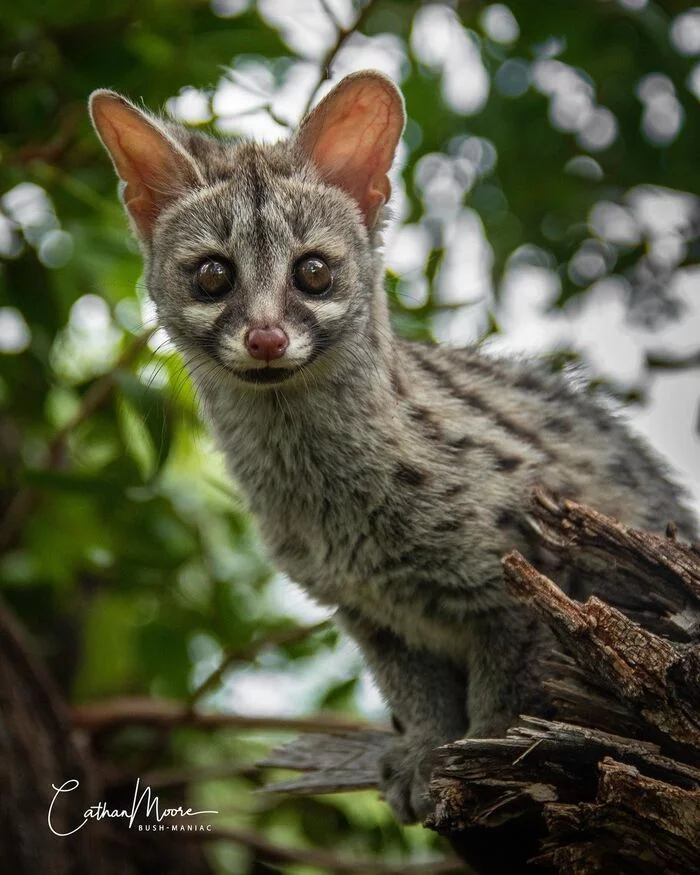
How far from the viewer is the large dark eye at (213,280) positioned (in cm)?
447

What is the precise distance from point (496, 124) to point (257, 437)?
98.4 inches

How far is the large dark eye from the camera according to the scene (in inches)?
176

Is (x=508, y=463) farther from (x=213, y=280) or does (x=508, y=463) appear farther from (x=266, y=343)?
(x=213, y=280)

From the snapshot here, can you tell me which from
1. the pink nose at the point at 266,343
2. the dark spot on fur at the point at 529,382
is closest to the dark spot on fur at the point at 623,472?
the dark spot on fur at the point at 529,382

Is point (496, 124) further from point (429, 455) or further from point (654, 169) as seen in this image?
point (429, 455)

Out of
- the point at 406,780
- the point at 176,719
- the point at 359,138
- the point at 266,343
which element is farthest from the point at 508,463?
the point at 176,719

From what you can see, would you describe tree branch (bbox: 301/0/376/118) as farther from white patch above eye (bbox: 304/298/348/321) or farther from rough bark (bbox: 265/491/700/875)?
rough bark (bbox: 265/491/700/875)

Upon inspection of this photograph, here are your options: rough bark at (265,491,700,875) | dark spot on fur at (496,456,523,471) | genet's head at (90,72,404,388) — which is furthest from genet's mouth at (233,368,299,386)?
rough bark at (265,491,700,875)

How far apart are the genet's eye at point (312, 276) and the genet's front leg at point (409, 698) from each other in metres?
1.49

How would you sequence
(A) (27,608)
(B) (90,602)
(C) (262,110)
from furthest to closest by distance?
(B) (90,602)
(A) (27,608)
(C) (262,110)

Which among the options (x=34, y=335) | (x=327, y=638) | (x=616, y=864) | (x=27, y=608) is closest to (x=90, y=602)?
(x=27, y=608)

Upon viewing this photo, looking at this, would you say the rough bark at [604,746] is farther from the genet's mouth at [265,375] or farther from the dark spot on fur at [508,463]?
the genet's mouth at [265,375]

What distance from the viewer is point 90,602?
760cm

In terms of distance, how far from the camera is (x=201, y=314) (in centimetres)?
448
